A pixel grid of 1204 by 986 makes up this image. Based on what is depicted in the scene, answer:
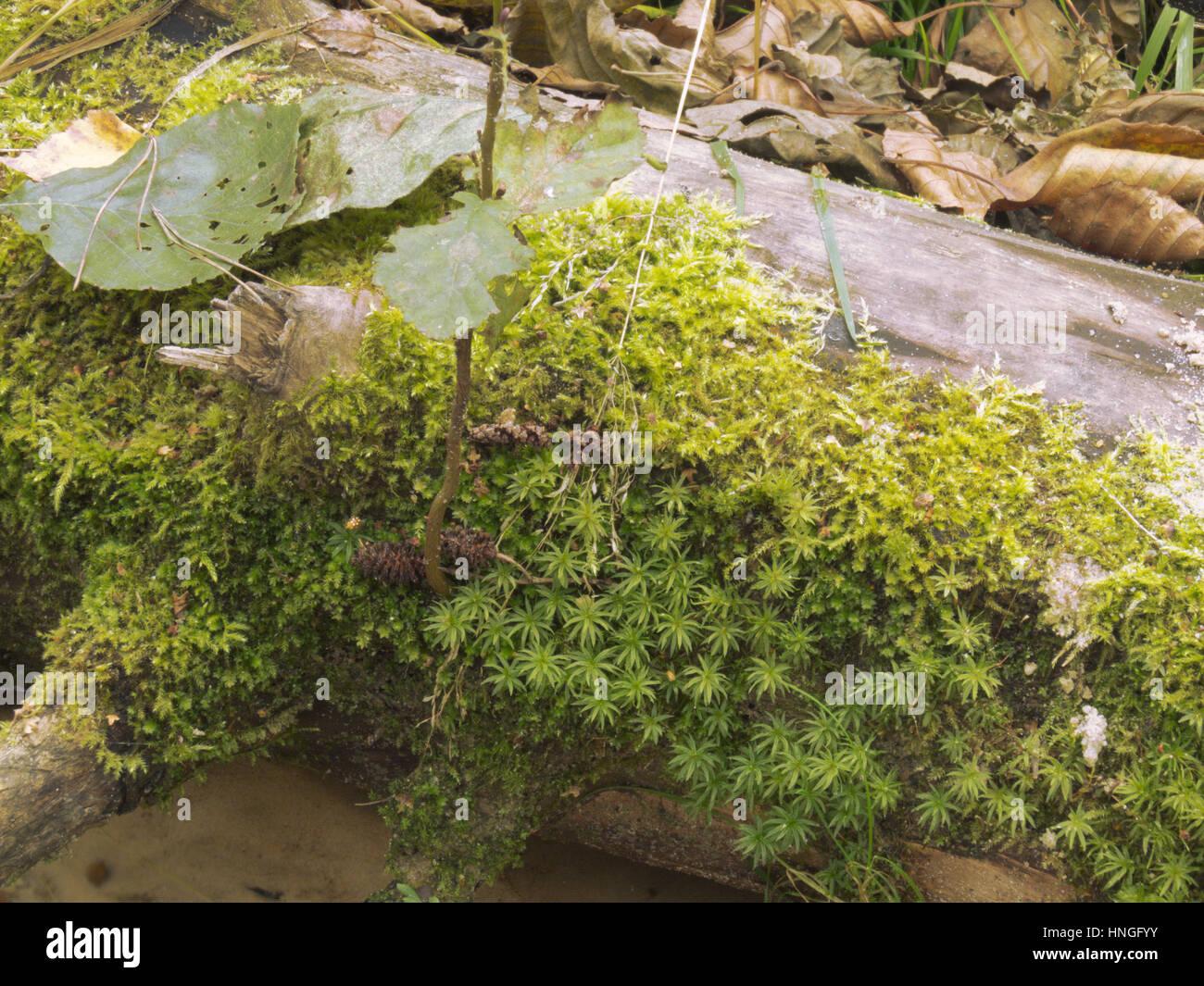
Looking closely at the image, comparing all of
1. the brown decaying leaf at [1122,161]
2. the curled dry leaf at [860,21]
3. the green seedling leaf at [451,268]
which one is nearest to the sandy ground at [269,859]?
the green seedling leaf at [451,268]

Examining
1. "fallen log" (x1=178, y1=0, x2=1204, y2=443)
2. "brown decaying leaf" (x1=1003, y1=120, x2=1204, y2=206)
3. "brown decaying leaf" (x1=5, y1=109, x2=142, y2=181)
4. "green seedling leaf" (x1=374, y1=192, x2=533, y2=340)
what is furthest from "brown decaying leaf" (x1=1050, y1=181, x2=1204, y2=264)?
"brown decaying leaf" (x1=5, y1=109, x2=142, y2=181)

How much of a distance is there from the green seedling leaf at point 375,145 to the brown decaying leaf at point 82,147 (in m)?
0.55

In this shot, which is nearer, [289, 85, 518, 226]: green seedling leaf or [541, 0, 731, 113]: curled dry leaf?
[289, 85, 518, 226]: green seedling leaf

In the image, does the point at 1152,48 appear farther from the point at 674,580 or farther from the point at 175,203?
the point at 175,203

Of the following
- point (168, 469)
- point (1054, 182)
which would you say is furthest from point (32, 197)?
point (1054, 182)

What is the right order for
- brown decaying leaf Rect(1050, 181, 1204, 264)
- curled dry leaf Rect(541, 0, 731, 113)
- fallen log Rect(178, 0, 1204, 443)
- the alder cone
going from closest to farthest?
the alder cone
fallen log Rect(178, 0, 1204, 443)
brown decaying leaf Rect(1050, 181, 1204, 264)
curled dry leaf Rect(541, 0, 731, 113)

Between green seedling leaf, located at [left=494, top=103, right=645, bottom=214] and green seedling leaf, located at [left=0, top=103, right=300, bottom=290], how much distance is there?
2.45 ft

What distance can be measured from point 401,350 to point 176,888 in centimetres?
226

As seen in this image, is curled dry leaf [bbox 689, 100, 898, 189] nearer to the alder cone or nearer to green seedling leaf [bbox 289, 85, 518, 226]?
green seedling leaf [bbox 289, 85, 518, 226]

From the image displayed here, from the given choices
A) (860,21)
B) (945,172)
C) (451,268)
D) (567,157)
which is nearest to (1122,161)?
(945,172)

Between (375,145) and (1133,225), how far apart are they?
92.7 inches

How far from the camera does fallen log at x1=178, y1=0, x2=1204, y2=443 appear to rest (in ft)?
7.64

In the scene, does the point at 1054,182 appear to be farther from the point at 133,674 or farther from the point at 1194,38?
the point at 133,674

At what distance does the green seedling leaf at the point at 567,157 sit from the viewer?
6.03ft
